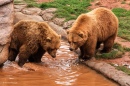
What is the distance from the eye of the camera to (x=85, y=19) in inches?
378

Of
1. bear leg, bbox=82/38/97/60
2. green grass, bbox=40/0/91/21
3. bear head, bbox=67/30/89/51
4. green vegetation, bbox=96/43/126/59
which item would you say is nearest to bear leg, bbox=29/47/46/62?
bear head, bbox=67/30/89/51

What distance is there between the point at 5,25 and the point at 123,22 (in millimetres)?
6658

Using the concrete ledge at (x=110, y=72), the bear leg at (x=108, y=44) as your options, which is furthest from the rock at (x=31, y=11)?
the concrete ledge at (x=110, y=72)

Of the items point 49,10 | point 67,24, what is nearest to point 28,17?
point 49,10

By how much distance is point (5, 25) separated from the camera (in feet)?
28.3

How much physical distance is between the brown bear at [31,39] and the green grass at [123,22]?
3.94m

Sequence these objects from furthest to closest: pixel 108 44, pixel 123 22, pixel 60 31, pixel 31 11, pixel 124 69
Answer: pixel 31 11, pixel 123 22, pixel 60 31, pixel 108 44, pixel 124 69

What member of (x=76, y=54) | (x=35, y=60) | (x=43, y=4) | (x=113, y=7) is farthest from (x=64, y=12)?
(x=35, y=60)

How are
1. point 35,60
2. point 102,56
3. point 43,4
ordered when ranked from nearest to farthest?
point 35,60 → point 102,56 → point 43,4

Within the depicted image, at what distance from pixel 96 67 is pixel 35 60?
5.68 feet

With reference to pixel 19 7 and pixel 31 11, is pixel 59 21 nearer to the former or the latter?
pixel 31 11

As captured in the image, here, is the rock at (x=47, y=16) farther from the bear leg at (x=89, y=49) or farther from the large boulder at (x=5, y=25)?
the large boulder at (x=5, y=25)

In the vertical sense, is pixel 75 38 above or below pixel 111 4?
above

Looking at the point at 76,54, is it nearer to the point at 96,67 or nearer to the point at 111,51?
the point at 111,51
